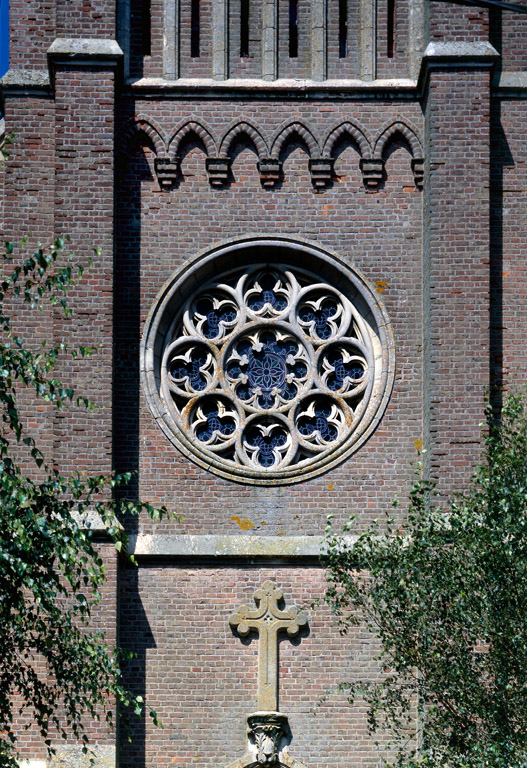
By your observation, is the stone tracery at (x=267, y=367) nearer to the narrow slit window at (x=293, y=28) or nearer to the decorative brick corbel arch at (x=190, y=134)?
the decorative brick corbel arch at (x=190, y=134)

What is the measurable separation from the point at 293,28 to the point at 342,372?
11.8 feet

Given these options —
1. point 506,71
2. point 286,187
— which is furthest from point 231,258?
point 506,71

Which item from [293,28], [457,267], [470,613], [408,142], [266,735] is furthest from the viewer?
[293,28]

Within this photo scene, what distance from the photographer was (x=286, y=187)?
1706cm

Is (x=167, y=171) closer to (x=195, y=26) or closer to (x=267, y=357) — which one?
(x=195, y=26)

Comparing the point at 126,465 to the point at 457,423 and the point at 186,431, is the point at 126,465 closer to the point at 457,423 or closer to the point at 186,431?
the point at 186,431

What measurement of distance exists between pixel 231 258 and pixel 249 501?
2453 millimetres

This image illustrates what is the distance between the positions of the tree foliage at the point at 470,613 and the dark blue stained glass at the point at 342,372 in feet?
10.7

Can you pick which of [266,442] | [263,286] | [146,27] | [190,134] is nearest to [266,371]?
[266,442]

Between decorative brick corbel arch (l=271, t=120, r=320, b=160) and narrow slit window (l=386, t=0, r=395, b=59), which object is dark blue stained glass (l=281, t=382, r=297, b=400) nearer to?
decorative brick corbel arch (l=271, t=120, r=320, b=160)

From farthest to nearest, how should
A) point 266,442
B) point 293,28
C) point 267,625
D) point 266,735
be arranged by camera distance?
point 293,28 < point 266,442 < point 267,625 < point 266,735

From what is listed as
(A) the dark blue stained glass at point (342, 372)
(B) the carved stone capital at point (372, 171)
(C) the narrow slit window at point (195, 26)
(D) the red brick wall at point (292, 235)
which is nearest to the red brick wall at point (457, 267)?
(D) the red brick wall at point (292, 235)

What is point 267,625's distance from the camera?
16.0 meters

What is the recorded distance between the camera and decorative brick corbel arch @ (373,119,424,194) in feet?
55.9
